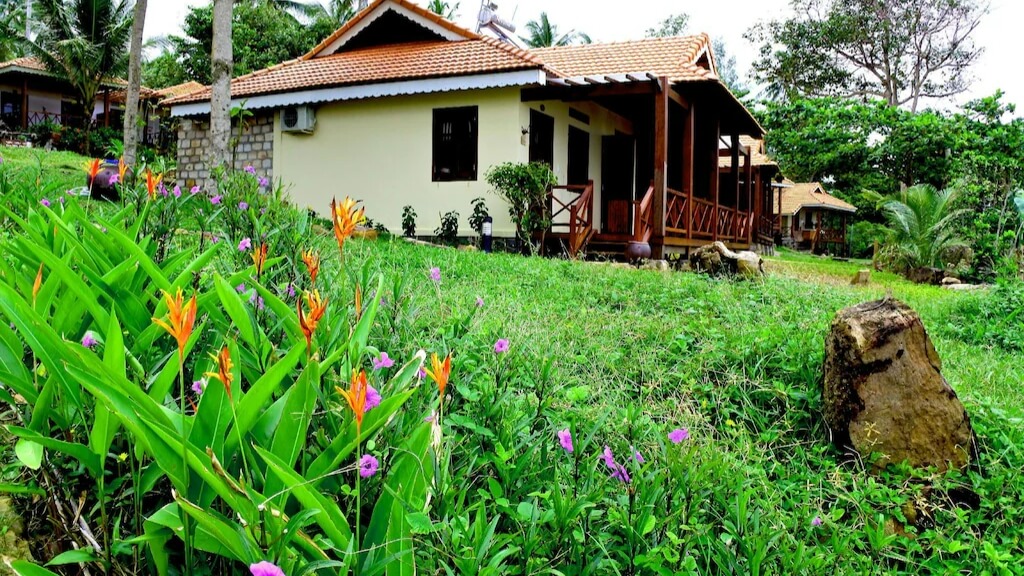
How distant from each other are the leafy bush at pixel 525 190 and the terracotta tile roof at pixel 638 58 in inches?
74.8

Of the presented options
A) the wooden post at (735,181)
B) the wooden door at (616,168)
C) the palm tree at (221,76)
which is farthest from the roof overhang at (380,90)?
the wooden post at (735,181)

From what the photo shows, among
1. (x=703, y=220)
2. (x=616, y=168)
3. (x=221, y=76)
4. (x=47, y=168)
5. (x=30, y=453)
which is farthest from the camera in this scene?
(x=616, y=168)

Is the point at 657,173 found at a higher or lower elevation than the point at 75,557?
higher

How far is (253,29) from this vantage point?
26906 mm

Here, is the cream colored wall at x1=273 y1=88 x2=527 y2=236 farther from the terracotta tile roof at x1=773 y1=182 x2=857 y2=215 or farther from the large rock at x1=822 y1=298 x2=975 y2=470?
the terracotta tile roof at x1=773 y1=182 x2=857 y2=215

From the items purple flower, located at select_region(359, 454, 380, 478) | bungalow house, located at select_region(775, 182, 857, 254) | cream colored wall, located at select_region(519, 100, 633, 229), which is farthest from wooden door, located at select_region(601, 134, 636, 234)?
bungalow house, located at select_region(775, 182, 857, 254)

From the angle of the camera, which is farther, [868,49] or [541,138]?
[868,49]

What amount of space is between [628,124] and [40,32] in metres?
22.2

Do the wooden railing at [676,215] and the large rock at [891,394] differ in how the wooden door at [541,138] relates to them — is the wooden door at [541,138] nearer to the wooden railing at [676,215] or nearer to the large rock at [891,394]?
the wooden railing at [676,215]

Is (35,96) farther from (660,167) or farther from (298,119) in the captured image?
(660,167)

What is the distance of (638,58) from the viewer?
13.1m

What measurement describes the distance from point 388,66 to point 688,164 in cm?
555

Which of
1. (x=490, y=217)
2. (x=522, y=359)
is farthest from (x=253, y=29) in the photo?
(x=522, y=359)

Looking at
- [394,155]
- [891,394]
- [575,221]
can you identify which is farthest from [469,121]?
[891,394]
